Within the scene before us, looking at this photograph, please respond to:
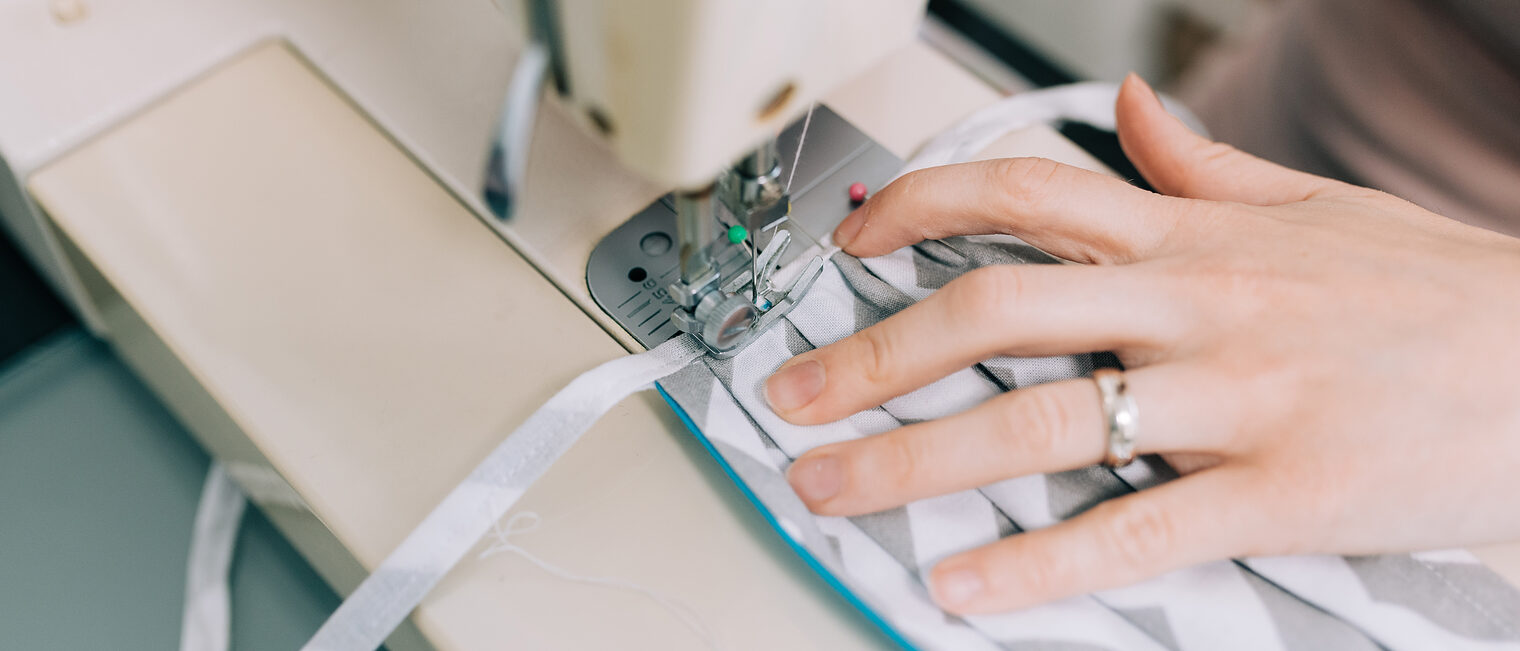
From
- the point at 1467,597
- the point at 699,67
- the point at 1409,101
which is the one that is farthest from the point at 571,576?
the point at 1409,101

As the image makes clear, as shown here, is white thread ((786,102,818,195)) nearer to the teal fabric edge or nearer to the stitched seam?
the teal fabric edge

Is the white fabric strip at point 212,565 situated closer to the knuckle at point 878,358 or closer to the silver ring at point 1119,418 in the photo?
the knuckle at point 878,358

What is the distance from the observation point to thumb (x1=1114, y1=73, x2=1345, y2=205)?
64cm

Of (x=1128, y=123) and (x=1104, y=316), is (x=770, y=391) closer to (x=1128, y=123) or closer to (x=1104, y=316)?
(x=1104, y=316)

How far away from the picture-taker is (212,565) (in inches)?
27.5

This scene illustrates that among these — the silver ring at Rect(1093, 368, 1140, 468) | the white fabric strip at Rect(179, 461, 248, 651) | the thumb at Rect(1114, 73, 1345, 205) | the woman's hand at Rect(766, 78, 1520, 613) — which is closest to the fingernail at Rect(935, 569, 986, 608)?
the woman's hand at Rect(766, 78, 1520, 613)

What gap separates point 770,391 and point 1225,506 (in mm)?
255

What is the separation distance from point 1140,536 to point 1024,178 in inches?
8.8

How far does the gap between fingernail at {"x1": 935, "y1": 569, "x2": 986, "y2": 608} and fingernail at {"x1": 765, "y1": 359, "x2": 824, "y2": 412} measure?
12 centimetres

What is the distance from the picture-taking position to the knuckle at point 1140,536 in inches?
19.0

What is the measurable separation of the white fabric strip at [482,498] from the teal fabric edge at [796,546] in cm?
2

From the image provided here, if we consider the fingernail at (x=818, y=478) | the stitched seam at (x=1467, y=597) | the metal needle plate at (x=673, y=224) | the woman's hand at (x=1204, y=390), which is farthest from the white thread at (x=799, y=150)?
the stitched seam at (x=1467, y=597)

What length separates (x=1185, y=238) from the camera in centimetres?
57

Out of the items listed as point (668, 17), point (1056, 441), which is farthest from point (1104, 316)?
point (668, 17)
